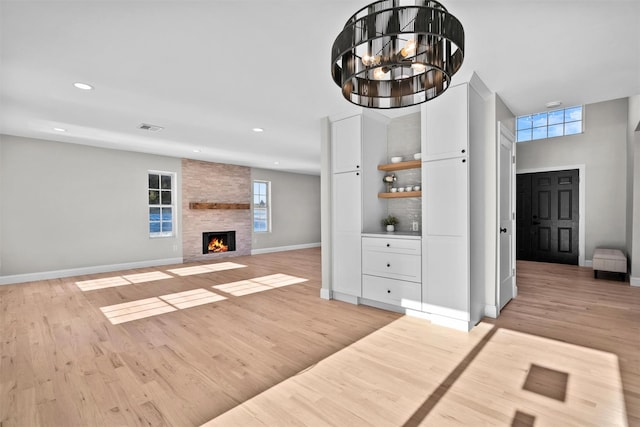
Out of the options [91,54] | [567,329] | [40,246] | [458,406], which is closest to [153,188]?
[40,246]

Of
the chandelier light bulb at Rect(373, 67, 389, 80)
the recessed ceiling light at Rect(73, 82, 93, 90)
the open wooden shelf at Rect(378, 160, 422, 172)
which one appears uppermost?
the recessed ceiling light at Rect(73, 82, 93, 90)

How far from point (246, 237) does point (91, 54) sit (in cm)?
659

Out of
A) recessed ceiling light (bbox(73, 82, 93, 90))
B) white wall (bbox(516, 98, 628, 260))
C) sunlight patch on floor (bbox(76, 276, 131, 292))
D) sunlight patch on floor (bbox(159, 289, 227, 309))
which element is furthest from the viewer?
white wall (bbox(516, 98, 628, 260))

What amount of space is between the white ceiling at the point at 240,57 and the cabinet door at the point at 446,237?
3.20ft

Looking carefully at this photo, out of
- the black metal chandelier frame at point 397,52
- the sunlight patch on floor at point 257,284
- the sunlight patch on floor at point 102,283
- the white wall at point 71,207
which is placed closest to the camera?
the black metal chandelier frame at point 397,52

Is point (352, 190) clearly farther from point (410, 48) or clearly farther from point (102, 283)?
point (102, 283)

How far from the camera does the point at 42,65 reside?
2.70 meters

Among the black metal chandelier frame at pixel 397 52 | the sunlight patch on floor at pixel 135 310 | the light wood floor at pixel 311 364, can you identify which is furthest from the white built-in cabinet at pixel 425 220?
the sunlight patch on floor at pixel 135 310

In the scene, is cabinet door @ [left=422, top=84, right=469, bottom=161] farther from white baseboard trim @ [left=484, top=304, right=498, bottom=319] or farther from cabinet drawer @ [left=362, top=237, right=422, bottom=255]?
white baseboard trim @ [left=484, top=304, right=498, bottom=319]

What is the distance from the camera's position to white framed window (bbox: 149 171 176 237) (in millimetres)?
6949

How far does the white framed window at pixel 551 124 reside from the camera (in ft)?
20.5

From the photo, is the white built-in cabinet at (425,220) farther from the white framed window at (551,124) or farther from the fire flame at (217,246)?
the fire flame at (217,246)

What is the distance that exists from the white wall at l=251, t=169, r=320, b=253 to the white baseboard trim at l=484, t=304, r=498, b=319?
267 inches

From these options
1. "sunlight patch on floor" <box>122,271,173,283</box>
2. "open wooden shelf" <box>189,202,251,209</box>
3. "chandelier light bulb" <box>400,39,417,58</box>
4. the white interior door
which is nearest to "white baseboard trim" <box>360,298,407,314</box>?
the white interior door
